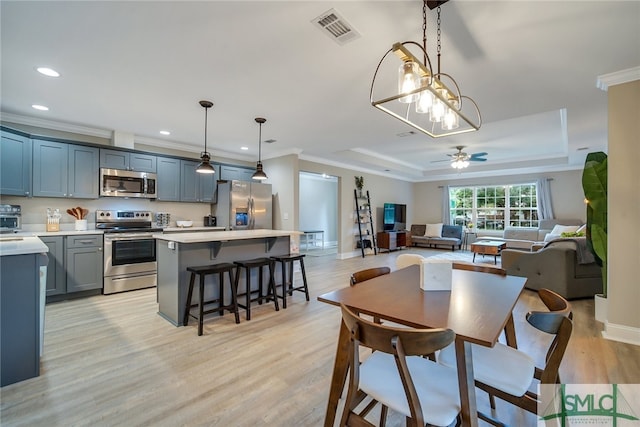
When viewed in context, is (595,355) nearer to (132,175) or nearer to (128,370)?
(128,370)

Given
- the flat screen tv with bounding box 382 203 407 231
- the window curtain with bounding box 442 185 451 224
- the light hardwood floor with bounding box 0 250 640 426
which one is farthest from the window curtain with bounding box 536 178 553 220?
the light hardwood floor with bounding box 0 250 640 426

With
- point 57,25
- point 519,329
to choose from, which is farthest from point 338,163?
point 57,25

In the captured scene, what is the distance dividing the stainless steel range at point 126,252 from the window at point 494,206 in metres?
9.29

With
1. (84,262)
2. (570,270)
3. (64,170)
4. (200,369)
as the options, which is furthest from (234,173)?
(570,270)

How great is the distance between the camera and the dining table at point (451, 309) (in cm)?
115

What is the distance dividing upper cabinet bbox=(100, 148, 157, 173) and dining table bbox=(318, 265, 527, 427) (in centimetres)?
462

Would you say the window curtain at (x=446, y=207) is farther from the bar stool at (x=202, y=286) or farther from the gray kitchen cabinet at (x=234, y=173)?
the bar stool at (x=202, y=286)

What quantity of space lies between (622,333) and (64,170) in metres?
7.05

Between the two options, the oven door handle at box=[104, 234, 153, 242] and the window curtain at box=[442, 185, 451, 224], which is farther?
the window curtain at box=[442, 185, 451, 224]

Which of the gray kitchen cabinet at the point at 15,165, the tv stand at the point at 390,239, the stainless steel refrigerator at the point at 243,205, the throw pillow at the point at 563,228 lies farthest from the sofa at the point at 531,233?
the gray kitchen cabinet at the point at 15,165

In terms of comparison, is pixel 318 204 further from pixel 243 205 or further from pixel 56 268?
pixel 56 268

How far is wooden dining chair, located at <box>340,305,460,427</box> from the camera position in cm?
103

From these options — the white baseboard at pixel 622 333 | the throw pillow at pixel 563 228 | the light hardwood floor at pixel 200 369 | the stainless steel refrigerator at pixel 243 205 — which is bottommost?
the light hardwood floor at pixel 200 369

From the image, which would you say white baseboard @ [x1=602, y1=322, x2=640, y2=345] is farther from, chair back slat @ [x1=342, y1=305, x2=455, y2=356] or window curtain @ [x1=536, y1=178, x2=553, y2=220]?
window curtain @ [x1=536, y1=178, x2=553, y2=220]
